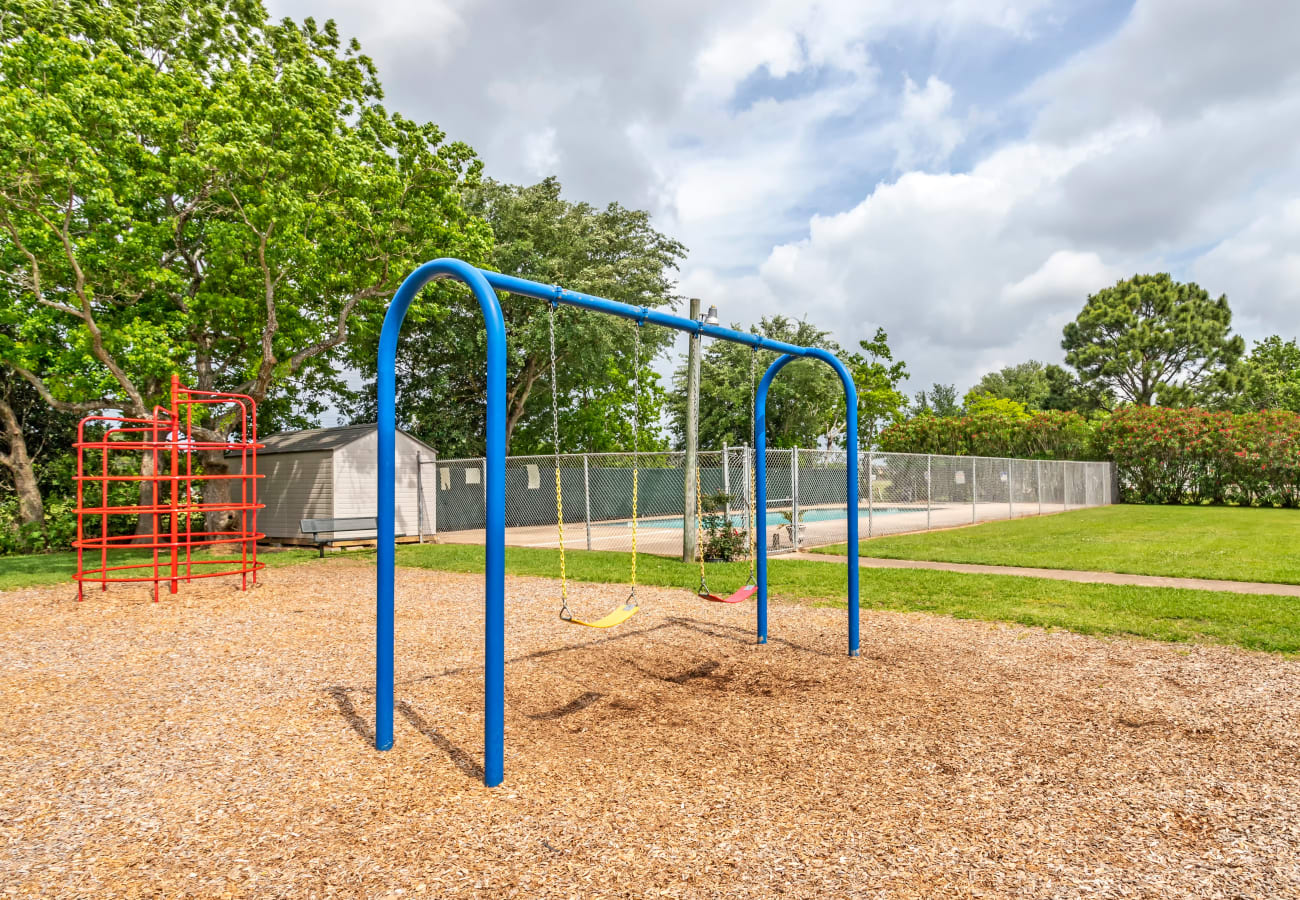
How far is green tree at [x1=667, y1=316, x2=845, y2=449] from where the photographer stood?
113 ft

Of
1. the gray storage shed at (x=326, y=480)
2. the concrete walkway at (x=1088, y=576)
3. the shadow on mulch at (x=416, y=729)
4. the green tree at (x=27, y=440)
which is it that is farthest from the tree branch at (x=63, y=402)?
the concrete walkway at (x=1088, y=576)

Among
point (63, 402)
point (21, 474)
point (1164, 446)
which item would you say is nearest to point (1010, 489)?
point (1164, 446)

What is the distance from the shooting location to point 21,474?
53.5ft

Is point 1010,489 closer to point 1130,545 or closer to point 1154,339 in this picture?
point 1130,545

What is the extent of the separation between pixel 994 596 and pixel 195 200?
612 inches

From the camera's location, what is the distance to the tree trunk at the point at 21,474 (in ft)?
53.1

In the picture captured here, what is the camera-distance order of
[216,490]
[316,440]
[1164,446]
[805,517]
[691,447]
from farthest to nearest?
[1164,446]
[805,517]
[316,440]
[216,490]
[691,447]

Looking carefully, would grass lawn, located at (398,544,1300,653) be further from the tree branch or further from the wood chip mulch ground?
the tree branch

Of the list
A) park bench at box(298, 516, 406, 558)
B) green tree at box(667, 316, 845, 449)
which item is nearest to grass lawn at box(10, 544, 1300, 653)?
park bench at box(298, 516, 406, 558)

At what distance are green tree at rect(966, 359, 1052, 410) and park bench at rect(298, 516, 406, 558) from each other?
139 ft

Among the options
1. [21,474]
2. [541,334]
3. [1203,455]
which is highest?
[541,334]

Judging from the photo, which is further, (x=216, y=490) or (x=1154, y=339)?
(x=1154, y=339)

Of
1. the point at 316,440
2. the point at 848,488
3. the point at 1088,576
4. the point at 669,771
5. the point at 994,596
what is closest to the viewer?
the point at 669,771

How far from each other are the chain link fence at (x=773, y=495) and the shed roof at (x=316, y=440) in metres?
1.77
